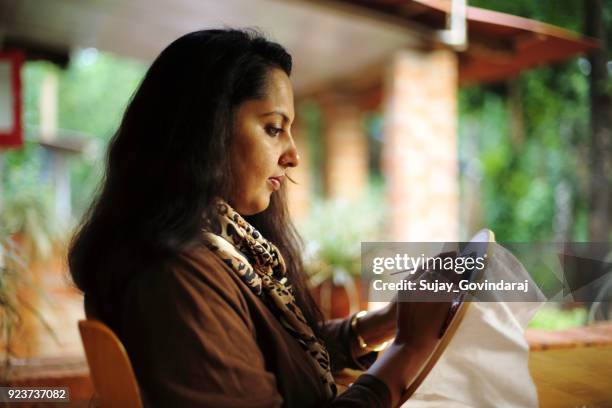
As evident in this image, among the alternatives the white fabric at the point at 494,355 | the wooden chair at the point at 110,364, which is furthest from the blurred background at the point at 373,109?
the wooden chair at the point at 110,364

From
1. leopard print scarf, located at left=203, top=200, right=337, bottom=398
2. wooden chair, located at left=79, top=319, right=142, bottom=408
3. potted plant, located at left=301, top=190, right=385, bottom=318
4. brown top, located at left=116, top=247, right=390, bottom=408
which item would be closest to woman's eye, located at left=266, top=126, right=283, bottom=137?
leopard print scarf, located at left=203, top=200, right=337, bottom=398

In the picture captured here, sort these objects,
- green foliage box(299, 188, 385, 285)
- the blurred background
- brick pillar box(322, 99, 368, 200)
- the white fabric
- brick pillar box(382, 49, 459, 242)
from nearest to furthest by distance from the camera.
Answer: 1. the white fabric
2. the blurred background
3. green foliage box(299, 188, 385, 285)
4. brick pillar box(382, 49, 459, 242)
5. brick pillar box(322, 99, 368, 200)

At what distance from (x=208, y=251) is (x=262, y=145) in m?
0.25

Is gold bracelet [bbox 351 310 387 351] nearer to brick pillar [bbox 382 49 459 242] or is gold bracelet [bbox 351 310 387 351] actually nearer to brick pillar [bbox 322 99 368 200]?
brick pillar [bbox 382 49 459 242]

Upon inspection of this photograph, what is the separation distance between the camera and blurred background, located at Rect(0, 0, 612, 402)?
129 inches

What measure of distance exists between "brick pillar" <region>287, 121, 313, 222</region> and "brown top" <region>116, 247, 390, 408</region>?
226 inches

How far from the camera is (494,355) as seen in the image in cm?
130

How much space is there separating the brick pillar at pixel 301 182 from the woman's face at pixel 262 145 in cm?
556

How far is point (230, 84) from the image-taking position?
1102 mm

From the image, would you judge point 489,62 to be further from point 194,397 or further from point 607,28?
point 194,397

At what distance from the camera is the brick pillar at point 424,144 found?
15.2ft

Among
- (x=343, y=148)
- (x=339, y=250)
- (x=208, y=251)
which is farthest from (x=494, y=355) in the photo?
(x=343, y=148)

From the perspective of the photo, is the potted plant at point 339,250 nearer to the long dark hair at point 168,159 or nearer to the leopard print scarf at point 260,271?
the leopard print scarf at point 260,271

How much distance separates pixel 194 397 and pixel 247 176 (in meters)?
0.46
